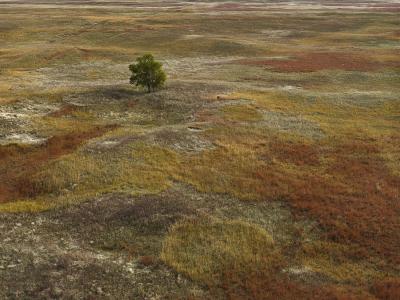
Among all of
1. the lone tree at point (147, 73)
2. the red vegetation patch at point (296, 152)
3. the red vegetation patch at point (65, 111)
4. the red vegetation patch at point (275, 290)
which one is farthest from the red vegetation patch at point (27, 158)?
the red vegetation patch at point (275, 290)

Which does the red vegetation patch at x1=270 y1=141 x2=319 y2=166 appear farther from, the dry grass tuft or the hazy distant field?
the dry grass tuft

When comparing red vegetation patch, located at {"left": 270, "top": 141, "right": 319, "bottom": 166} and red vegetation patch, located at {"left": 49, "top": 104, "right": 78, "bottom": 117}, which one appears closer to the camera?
red vegetation patch, located at {"left": 270, "top": 141, "right": 319, "bottom": 166}

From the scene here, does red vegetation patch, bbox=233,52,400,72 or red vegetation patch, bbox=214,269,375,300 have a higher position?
red vegetation patch, bbox=233,52,400,72

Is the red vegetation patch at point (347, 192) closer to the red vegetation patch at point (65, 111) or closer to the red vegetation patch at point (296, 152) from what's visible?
the red vegetation patch at point (296, 152)

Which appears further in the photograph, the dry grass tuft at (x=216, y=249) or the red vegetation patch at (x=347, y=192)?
the red vegetation patch at (x=347, y=192)

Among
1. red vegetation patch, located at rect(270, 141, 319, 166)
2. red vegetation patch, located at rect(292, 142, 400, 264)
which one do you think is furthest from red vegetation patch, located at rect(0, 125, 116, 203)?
red vegetation patch, located at rect(292, 142, 400, 264)

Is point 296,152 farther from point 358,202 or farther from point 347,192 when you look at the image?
point 358,202

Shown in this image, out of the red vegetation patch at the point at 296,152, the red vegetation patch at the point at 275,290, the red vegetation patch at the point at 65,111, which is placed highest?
the red vegetation patch at the point at 65,111
